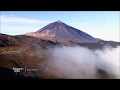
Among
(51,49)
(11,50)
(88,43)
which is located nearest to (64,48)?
(51,49)

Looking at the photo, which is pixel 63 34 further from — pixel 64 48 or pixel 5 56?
pixel 5 56

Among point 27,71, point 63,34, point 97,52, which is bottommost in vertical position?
point 27,71

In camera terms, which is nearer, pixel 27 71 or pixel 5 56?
pixel 27 71
